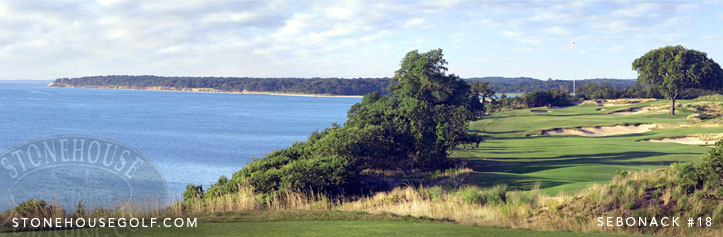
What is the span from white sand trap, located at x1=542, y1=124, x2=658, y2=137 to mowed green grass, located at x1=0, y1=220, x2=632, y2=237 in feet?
138

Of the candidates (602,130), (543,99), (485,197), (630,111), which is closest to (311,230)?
(485,197)

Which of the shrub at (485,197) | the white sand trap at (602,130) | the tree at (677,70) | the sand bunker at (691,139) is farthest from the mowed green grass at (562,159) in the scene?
the tree at (677,70)

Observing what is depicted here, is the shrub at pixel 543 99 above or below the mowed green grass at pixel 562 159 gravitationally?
above

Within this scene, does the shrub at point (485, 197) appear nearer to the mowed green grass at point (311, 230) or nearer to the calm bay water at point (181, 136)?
the mowed green grass at point (311, 230)

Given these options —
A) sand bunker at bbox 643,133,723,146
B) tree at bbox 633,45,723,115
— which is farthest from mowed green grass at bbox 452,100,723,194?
tree at bbox 633,45,723,115

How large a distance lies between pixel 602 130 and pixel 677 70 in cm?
1613

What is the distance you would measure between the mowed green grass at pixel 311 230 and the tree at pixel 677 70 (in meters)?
58.5

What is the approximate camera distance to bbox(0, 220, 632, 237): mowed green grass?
8984mm

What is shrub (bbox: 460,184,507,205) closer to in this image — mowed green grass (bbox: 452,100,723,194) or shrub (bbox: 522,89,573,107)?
mowed green grass (bbox: 452,100,723,194)

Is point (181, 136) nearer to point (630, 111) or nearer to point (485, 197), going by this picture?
point (630, 111)

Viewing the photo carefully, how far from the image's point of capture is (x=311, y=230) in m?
9.34

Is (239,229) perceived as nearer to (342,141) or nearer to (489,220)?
(489,220)

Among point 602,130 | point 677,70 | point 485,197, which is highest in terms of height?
point 677,70

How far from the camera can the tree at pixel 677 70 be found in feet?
199
